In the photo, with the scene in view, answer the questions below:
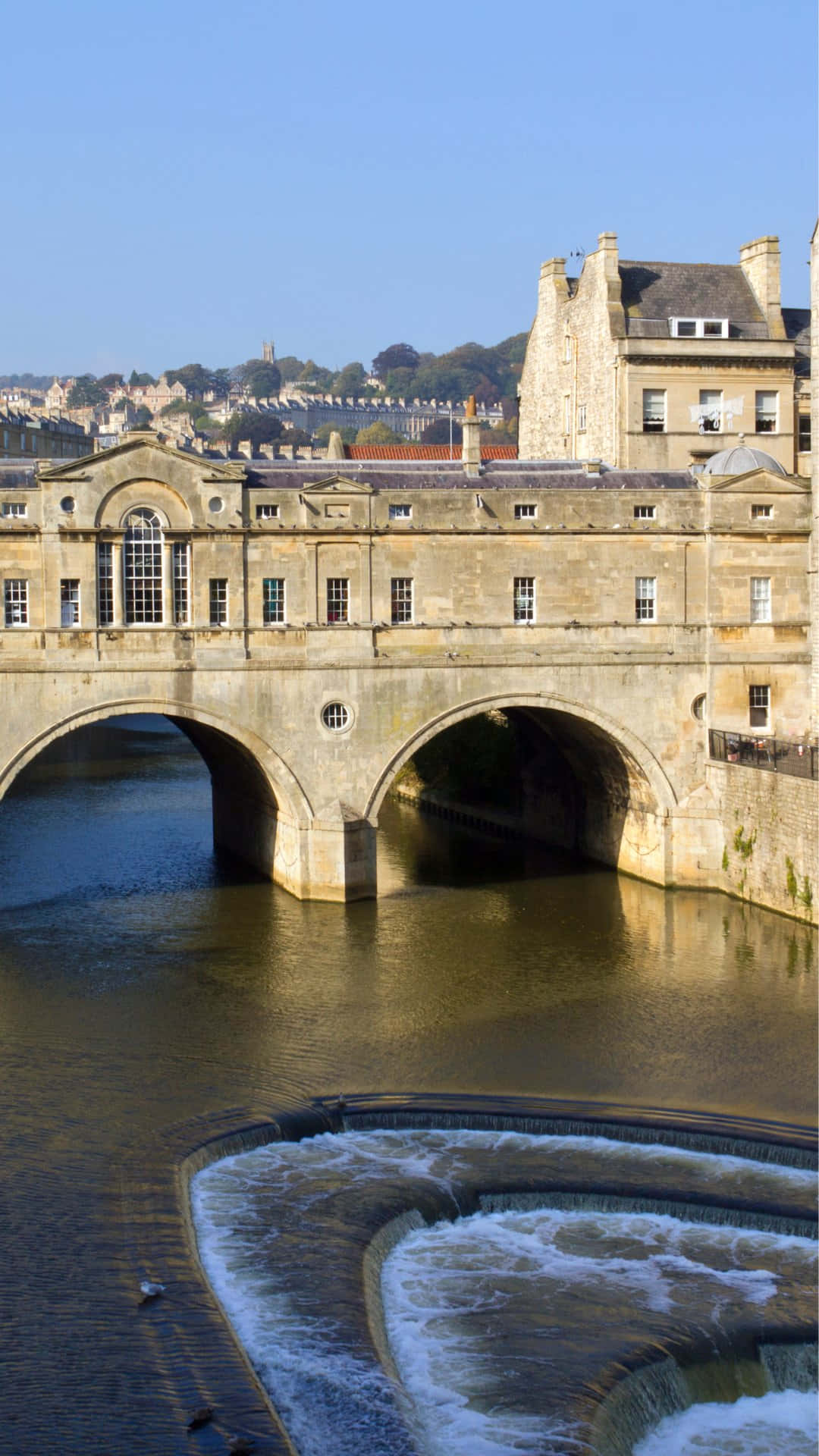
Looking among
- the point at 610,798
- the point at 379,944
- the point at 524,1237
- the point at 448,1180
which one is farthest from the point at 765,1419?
the point at 610,798

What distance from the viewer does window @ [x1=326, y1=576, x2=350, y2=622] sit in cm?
4547

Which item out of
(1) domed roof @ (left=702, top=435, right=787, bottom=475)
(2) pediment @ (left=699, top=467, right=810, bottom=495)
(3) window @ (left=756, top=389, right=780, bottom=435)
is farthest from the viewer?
(3) window @ (left=756, top=389, right=780, bottom=435)

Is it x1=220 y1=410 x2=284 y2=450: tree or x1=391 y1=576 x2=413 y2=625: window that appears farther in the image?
x1=220 y1=410 x2=284 y2=450: tree

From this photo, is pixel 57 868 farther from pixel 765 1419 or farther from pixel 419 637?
pixel 765 1419

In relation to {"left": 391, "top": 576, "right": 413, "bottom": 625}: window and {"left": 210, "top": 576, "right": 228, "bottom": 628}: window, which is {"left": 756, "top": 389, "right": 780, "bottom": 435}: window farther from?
{"left": 210, "top": 576, "right": 228, "bottom": 628}: window

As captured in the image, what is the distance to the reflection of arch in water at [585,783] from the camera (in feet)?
153

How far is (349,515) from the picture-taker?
1781 inches

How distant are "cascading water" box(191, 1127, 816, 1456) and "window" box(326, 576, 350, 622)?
18.9 meters

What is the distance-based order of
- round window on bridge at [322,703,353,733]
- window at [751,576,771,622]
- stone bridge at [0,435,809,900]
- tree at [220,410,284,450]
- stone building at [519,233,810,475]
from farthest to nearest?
tree at [220,410,284,450] → stone building at [519,233,810,475] → window at [751,576,771,622] → round window on bridge at [322,703,353,733] → stone bridge at [0,435,809,900]

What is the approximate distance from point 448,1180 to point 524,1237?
2022mm

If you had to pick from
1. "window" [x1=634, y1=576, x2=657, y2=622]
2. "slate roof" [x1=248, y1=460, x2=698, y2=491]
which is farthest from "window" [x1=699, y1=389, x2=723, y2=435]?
"window" [x1=634, y1=576, x2=657, y2=622]

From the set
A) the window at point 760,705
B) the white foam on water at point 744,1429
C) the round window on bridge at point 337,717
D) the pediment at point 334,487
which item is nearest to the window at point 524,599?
the pediment at point 334,487

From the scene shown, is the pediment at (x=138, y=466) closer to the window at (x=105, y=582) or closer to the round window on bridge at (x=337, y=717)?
the window at (x=105, y=582)

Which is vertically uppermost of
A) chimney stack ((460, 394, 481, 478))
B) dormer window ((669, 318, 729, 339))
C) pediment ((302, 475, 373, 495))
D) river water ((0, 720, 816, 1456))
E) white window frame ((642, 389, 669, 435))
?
dormer window ((669, 318, 729, 339))
